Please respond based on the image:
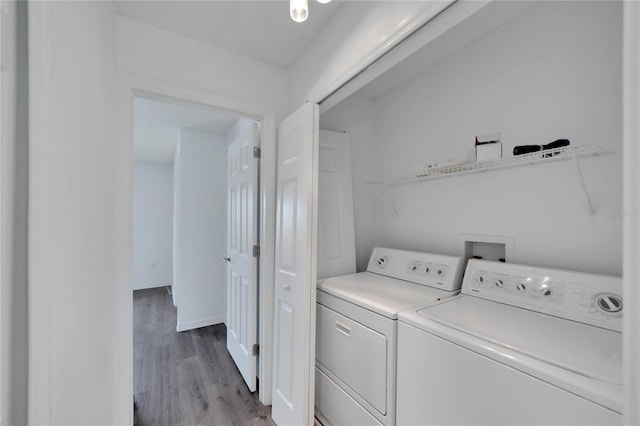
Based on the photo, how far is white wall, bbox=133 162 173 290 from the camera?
517cm

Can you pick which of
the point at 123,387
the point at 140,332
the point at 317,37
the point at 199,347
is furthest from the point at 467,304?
the point at 140,332

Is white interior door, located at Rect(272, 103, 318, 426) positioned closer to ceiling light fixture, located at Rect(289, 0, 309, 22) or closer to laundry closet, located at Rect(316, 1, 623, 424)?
laundry closet, located at Rect(316, 1, 623, 424)

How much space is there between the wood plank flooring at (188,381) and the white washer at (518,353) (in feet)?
4.29

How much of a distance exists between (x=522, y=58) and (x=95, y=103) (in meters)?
2.14

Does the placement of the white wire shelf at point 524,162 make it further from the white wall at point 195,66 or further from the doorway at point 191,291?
the doorway at point 191,291

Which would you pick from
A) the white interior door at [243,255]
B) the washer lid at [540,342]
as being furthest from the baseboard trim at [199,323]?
the washer lid at [540,342]

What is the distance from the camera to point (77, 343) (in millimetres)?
896

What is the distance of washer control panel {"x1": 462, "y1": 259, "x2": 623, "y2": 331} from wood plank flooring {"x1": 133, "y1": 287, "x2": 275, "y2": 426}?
1.67 metres

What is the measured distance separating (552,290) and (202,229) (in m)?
3.46

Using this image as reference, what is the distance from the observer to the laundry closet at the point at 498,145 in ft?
4.00

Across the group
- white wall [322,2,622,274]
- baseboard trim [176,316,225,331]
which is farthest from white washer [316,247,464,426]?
baseboard trim [176,316,225,331]

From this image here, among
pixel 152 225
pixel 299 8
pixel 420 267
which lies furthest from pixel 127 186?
pixel 152 225

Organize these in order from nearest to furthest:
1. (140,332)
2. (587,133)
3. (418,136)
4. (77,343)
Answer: (77,343), (587,133), (418,136), (140,332)

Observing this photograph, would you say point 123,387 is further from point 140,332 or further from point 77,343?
point 140,332
